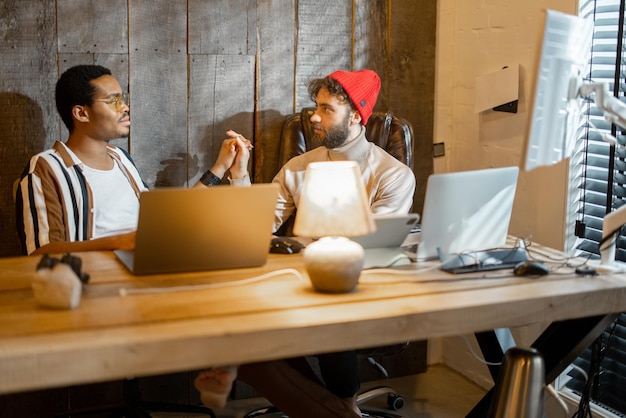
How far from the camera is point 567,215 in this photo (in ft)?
10.8

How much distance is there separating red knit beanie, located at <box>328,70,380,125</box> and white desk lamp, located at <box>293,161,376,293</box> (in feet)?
4.48

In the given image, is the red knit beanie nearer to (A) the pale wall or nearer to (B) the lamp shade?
(A) the pale wall

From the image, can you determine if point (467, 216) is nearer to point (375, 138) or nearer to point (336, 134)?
point (336, 134)

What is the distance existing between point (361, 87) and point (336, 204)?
147cm

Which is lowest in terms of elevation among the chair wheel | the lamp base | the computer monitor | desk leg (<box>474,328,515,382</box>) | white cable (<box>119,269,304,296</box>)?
the chair wheel

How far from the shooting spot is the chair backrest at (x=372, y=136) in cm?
360

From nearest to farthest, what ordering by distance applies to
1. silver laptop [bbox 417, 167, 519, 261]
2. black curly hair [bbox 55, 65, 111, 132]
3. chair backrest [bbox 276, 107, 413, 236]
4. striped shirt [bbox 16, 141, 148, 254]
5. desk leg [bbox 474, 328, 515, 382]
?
silver laptop [bbox 417, 167, 519, 261] → desk leg [bbox 474, 328, 515, 382] → striped shirt [bbox 16, 141, 148, 254] → black curly hair [bbox 55, 65, 111, 132] → chair backrest [bbox 276, 107, 413, 236]

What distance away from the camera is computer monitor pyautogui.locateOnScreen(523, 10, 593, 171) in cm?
220

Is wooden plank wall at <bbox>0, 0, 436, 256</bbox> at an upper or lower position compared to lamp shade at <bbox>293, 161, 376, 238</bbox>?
upper

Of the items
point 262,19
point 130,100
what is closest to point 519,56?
point 262,19

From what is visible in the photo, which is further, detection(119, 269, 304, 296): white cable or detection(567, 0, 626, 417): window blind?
detection(567, 0, 626, 417): window blind

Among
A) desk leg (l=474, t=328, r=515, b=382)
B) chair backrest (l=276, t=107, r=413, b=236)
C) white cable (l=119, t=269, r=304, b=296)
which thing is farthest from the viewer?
chair backrest (l=276, t=107, r=413, b=236)

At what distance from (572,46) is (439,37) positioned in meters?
1.71

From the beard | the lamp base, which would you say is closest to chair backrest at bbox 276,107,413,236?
the beard
